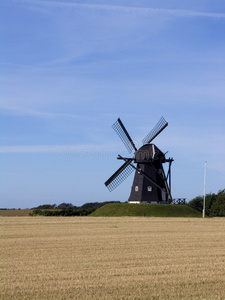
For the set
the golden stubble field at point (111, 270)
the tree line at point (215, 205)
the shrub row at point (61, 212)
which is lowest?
the golden stubble field at point (111, 270)

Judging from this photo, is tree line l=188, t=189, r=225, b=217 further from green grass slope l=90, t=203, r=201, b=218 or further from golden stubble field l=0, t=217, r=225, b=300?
golden stubble field l=0, t=217, r=225, b=300

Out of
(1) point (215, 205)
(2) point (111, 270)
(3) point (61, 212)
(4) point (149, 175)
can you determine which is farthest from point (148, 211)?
(2) point (111, 270)

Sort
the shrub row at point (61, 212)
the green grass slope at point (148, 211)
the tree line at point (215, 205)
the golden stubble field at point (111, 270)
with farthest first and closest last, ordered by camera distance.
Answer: the tree line at point (215, 205), the shrub row at point (61, 212), the green grass slope at point (148, 211), the golden stubble field at point (111, 270)

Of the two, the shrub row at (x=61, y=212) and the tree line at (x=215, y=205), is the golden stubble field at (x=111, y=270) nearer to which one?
the shrub row at (x=61, y=212)

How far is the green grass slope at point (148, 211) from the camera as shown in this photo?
60594mm

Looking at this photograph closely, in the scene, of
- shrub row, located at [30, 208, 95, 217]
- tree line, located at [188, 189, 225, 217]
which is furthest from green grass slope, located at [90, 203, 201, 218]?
tree line, located at [188, 189, 225, 217]

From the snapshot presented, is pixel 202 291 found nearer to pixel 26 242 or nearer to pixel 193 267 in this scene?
pixel 193 267

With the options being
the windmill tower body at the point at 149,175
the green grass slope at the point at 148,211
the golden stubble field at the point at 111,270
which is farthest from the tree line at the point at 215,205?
the golden stubble field at the point at 111,270

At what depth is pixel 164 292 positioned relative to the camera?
12992 millimetres

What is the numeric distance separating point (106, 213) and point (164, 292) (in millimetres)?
51424

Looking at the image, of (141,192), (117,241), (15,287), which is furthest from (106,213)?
(15,287)

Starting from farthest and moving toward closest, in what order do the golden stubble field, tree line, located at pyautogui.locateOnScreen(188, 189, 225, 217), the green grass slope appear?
1. tree line, located at pyautogui.locateOnScreen(188, 189, 225, 217)
2. the green grass slope
3. the golden stubble field

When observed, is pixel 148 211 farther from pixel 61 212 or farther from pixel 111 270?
pixel 111 270

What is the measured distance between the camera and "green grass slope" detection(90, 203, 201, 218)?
60.6 metres
